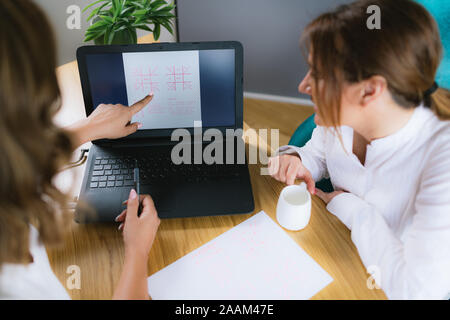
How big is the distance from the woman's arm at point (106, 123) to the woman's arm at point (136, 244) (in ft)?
0.68

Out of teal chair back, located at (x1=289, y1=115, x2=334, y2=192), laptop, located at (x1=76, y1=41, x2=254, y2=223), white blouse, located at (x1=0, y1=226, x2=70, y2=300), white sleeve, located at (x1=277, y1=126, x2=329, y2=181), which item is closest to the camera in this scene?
white blouse, located at (x1=0, y1=226, x2=70, y2=300)

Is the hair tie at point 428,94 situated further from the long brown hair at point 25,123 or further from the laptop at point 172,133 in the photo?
the long brown hair at point 25,123

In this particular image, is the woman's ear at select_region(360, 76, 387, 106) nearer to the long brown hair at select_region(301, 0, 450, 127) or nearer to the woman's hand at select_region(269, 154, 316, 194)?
the long brown hair at select_region(301, 0, 450, 127)

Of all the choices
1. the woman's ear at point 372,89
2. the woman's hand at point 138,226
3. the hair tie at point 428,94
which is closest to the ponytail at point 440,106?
the hair tie at point 428,94

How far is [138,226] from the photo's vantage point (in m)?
0.70

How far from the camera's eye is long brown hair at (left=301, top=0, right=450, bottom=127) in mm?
621

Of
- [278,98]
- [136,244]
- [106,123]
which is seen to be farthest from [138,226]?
[278,98]

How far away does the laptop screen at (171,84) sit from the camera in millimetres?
808

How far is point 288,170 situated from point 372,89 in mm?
286

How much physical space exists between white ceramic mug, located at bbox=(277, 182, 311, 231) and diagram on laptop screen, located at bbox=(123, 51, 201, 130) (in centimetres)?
32

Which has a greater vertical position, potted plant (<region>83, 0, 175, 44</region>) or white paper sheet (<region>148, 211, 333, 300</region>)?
potted plant (<region>83, 0, 175, 44</region>)
